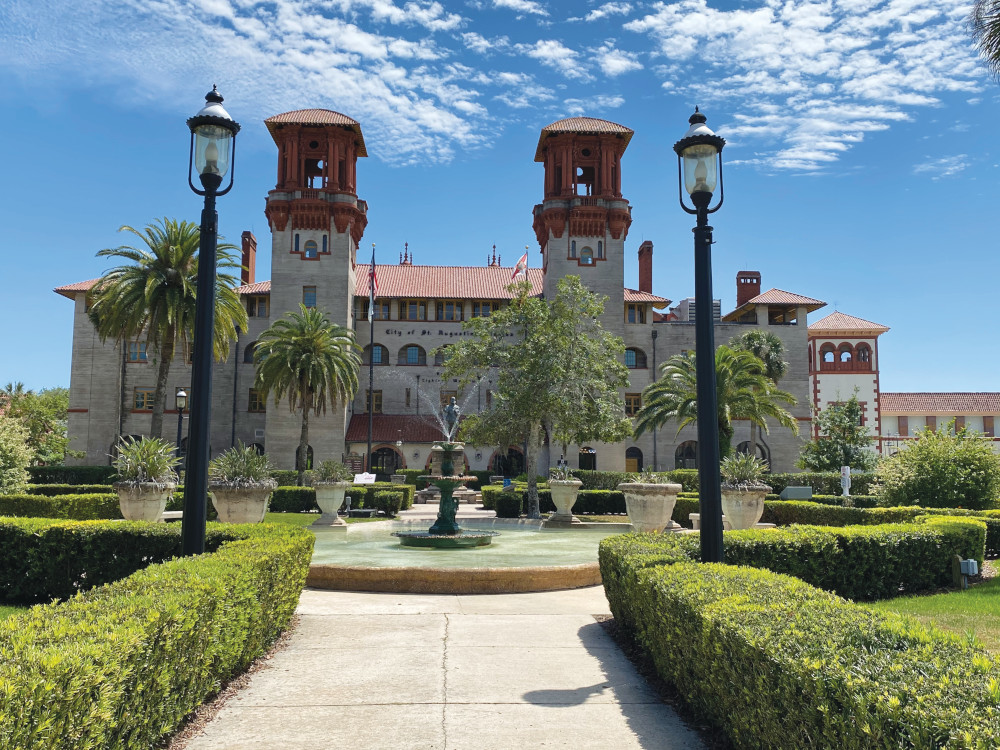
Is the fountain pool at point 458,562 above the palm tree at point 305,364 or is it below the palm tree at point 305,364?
below

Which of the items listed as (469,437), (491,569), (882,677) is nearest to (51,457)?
(469,437)

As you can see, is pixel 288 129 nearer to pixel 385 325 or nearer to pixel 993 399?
pixel 385 325

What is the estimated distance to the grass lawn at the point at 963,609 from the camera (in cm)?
833

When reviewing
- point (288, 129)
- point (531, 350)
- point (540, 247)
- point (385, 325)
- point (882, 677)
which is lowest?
point (882, 677)

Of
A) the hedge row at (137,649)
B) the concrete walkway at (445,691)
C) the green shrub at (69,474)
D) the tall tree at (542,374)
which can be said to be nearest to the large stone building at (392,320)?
the green shrub at (69,474)

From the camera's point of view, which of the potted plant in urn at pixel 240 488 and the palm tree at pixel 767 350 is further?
the palm tree at pixel 767 350

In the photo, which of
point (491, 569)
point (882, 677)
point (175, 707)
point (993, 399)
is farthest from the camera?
point (993, 399)

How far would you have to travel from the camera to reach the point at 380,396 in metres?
54.7

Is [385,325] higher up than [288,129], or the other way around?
[288,129]

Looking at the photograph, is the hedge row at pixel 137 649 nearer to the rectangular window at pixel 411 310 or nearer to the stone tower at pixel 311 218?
the stone tower at pixel 311 218

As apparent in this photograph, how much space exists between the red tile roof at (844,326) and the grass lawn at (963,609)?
5937cm

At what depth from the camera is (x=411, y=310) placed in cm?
5600

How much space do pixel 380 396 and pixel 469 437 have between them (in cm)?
2786

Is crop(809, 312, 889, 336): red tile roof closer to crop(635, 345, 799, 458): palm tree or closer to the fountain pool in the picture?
crop(635, 345, 799, 458): palm tree
